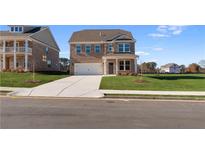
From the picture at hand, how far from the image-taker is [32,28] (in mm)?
38719

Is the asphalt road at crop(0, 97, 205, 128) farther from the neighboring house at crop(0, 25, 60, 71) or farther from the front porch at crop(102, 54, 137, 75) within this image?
the front porch at crop(102, 54, 137, 75)

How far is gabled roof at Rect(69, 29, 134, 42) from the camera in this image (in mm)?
37709

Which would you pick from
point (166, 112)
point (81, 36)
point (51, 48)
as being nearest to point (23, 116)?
point (166, 112)

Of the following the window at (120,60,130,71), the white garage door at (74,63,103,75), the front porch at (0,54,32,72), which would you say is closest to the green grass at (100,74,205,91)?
the window at (120,60,130,71)

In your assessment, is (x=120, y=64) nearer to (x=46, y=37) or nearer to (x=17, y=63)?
(x=46, y=37)

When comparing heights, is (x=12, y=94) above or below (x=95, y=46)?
below

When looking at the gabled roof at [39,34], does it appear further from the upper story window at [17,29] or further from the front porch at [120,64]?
the front porch at [120,64]

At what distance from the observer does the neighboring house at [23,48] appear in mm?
35125

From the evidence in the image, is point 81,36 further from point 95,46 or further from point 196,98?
point 196,98

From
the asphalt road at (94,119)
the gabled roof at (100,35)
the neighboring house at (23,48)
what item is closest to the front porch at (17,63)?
the neighboring house at (23,48)

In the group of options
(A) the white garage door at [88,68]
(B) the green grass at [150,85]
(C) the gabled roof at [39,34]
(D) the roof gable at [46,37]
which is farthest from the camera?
(A) the white garage door at [88,68]

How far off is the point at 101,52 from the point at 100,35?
3104mm

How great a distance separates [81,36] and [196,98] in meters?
27.5
